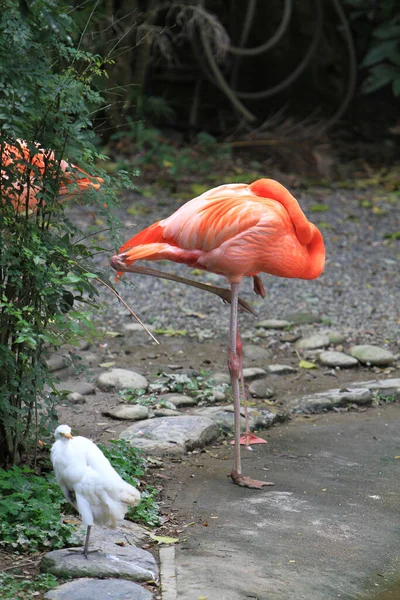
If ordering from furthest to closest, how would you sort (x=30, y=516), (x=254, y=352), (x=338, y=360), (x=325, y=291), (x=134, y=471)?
(x=325, y=291) → (x=254, y=352) → (x=338, y=360) → (x=134, y=471) → (x=30, y=516)

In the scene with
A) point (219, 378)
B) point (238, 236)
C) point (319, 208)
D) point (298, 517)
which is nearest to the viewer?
point (298, 517)

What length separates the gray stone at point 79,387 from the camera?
5.30m

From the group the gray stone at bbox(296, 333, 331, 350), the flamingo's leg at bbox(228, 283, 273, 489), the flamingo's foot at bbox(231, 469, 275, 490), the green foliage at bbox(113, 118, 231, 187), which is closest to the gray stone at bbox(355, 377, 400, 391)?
the gray stone at bbox(296, 333, 331, 350)

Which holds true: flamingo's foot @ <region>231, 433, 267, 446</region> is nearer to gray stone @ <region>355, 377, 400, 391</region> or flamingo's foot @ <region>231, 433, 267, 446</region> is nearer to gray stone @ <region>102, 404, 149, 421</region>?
gray stone @ <region>102, 404, 149, 421</region>

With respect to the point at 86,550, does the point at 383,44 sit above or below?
above

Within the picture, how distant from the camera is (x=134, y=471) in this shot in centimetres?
415

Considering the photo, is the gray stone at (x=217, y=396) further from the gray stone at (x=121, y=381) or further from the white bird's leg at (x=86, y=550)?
the white bird's leg at (x=86, y=550)

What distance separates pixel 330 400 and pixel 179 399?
89 cm

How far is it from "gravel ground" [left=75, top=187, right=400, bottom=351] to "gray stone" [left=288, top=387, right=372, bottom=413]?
1026mm

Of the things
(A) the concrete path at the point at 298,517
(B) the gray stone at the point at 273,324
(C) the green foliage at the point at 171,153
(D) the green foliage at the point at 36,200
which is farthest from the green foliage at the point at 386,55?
(D) the green foliage at the point at 36,200

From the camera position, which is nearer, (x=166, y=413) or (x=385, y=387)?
(x=166, y=413)

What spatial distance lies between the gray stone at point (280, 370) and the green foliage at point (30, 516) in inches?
95.3

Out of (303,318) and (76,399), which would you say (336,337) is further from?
(76,399)

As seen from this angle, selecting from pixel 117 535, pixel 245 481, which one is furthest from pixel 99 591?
pixel 245 481
